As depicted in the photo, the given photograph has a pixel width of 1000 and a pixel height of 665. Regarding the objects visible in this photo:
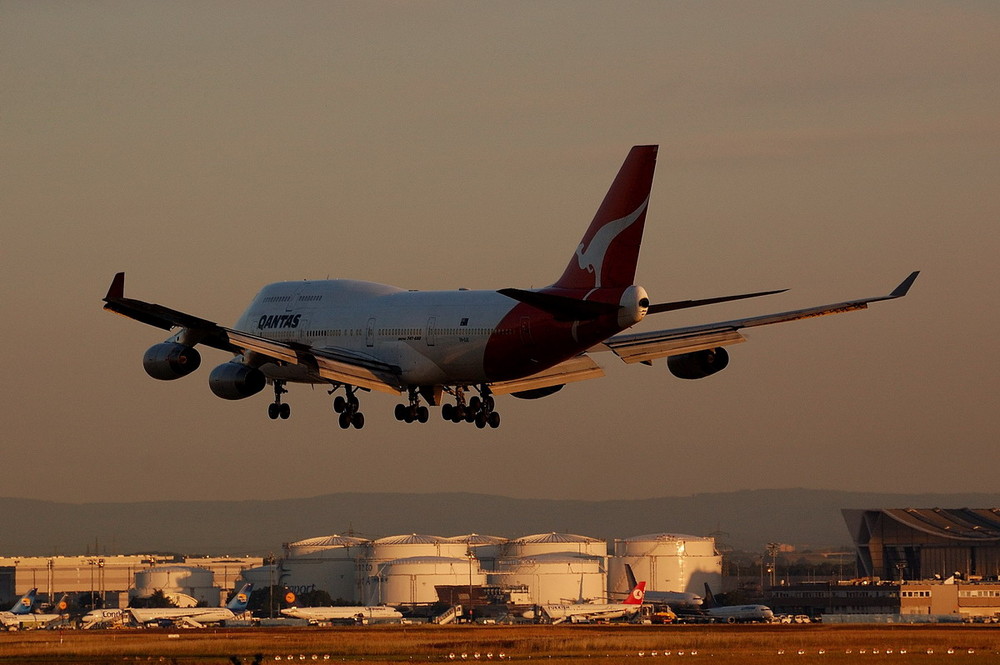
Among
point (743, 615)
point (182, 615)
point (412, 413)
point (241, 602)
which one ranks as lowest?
point (743, 615)

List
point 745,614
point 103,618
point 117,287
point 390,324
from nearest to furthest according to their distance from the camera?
point 117,287, point 390,324, point 745,614, point 103,618

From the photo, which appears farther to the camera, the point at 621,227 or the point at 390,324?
the point at 390,324

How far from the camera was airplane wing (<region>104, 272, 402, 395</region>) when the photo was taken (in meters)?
48.8

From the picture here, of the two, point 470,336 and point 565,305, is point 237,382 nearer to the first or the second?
point 470,336

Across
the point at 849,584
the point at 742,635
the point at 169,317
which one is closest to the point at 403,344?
the point at 169,317

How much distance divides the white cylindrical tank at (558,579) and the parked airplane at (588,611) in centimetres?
3369

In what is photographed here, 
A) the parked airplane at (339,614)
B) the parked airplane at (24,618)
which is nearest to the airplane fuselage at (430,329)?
the parked airplane at (339,614)

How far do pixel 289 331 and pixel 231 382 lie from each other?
9.53 m

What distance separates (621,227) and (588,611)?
10342 centimetres

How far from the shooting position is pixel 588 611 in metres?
154

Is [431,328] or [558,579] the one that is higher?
[431,328]

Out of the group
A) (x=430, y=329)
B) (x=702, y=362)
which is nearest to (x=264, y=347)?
(x=430, y=329)

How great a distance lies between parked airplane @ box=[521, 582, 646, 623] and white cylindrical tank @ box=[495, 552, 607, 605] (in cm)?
3369

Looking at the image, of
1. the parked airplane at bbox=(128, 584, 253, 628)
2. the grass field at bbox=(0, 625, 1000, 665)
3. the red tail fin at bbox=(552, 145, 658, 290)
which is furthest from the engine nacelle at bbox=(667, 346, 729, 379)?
the parked airplane at bbox=(128, 584, 253, 628)
